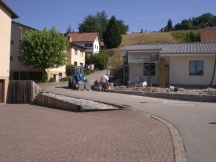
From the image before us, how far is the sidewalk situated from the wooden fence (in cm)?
1386

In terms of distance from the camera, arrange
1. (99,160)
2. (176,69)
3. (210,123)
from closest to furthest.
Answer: (99,160) < (210,123) < (176,69)

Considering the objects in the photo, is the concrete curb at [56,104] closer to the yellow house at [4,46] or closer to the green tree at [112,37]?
the yellow house at [4,46]

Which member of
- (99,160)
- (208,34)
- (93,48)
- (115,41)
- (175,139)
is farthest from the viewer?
(115,41)

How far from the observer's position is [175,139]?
375 inches

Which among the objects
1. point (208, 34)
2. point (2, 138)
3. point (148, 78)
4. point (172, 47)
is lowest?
point (2, 138)

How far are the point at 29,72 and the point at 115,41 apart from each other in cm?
4064

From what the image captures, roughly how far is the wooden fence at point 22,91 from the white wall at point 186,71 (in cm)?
1234

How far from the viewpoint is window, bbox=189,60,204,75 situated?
28.8 m

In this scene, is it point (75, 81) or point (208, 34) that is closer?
point (75, 81)

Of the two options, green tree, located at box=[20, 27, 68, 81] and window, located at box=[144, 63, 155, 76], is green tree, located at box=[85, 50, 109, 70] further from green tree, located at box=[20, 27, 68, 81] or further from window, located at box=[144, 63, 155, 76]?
window, located at box=[144, 63, 155, 76]

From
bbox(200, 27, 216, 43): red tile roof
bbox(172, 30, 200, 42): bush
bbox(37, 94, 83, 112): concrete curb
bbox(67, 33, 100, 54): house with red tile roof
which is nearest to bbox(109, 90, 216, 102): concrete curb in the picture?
bbox(37, 94, 83, 112): concrete curb

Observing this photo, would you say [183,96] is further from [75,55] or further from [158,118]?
Answer: [75,55]

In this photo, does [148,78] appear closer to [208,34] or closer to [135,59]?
[135,59]

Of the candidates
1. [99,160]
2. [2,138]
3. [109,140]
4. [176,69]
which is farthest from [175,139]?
[176,69]
